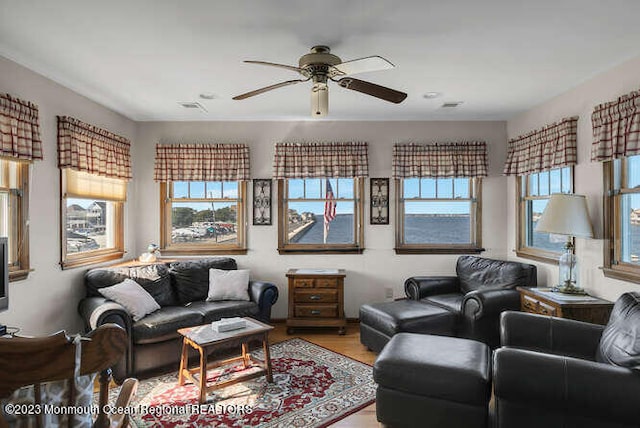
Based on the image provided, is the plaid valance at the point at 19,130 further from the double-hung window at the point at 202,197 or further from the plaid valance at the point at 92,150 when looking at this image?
the double-hung window at the point at 202,197

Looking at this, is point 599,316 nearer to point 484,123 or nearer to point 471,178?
point 471,178

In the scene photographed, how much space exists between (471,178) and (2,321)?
495 centimetres

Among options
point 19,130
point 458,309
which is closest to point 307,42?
point 19,130

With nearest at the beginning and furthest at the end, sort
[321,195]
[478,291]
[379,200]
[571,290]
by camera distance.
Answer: [571,290], [478,291], [379,200], [321,195]

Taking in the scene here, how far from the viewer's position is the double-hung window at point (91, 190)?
11.1ft

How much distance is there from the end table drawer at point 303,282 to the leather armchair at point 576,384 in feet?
8.04

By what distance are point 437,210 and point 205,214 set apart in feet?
9.93

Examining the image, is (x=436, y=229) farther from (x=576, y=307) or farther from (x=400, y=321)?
(x=576, y=307)

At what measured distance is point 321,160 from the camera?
4.67 metres

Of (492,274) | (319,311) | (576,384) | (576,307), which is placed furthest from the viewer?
(319,311)

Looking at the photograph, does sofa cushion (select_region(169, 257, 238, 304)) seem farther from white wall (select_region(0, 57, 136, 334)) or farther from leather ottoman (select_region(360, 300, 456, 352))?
leather ottoman (select_region(360, 300, 456, 352))

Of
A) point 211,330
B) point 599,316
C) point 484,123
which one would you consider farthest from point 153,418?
point 484,123

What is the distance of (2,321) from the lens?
2.75 meters

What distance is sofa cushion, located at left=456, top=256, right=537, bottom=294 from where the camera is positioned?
378cm
